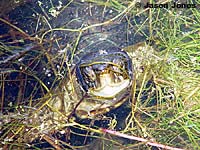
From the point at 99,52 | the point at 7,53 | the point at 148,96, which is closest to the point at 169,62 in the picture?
the point at 148,96

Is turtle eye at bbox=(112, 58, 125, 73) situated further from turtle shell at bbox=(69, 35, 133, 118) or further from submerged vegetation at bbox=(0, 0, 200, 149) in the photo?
submerged vegetation at bbox=(0, 0, 200, 149)

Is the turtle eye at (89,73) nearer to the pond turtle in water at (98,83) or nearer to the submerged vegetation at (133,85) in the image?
the pond turtle in water at (98,83)

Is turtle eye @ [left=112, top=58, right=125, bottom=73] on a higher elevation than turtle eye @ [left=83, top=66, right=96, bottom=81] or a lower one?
higher

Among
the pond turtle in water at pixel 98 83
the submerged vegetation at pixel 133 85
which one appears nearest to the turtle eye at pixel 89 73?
the pond turtle in water at pixel 98 83

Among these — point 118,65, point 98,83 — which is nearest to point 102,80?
point 98,83

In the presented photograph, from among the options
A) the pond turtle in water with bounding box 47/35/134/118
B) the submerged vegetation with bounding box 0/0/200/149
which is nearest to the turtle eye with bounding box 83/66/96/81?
the pond turtle in water with bounding box 47/35/134/118

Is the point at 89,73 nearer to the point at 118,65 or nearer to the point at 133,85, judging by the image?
the point at 118,65

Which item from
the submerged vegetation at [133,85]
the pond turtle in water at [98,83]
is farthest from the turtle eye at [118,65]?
the submerged vegetation at [133,85]

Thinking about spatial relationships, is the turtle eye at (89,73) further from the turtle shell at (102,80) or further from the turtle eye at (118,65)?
the turtle eye at (118,65)

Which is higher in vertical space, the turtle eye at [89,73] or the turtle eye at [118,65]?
the turtle eye at [118,65]
